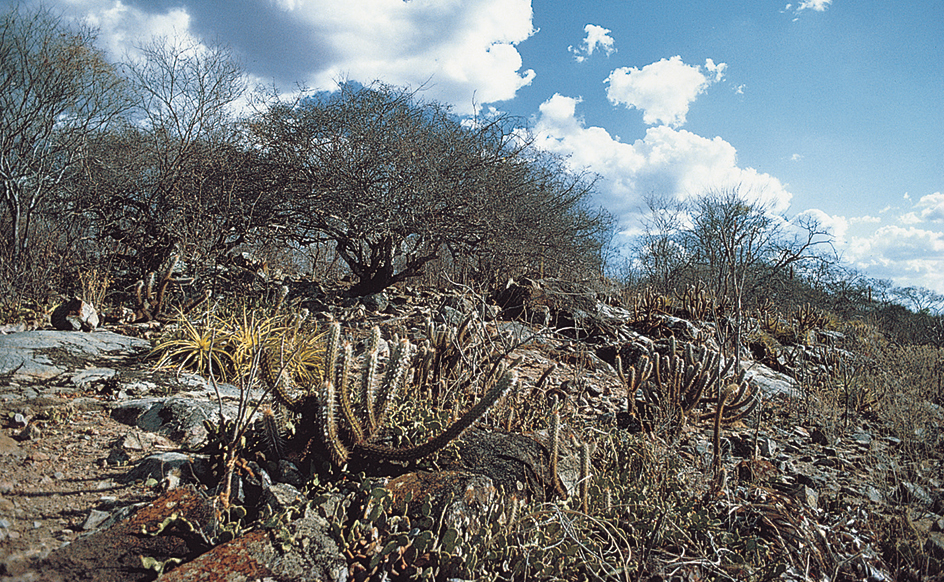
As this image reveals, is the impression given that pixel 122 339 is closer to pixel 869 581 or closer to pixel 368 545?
pixel 368 545

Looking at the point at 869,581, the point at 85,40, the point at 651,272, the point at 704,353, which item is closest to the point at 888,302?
the point at 651,272

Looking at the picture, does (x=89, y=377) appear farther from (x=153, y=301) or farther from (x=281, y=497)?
(x=153, y=301)

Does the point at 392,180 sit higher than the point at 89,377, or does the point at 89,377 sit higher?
the point at 392,180

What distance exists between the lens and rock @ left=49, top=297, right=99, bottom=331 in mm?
4730

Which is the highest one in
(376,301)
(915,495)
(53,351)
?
(376,301)

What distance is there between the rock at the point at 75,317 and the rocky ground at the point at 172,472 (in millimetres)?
251

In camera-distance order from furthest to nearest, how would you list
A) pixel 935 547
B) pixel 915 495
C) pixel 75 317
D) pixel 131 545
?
1. pixel 75 317
2. pixel 915 495
3. pixel 935 547
4. pixel 131 545

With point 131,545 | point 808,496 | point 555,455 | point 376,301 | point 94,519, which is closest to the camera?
point 131,545

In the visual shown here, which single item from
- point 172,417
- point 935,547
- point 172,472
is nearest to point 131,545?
point 172,472

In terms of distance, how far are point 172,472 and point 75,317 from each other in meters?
3.60

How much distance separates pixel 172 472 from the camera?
86.4 inches

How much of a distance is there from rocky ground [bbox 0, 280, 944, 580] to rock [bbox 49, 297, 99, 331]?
251 millimetres

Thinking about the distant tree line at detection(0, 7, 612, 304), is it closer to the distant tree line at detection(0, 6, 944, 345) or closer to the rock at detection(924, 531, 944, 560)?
the distant tree line at detection(0, 6, 944, 345)

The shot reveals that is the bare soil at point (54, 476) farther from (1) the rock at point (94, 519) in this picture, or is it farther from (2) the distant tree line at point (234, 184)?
(2) the distant tree line at point (234, 184)
